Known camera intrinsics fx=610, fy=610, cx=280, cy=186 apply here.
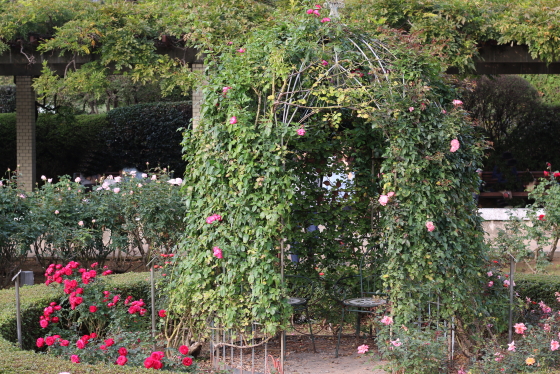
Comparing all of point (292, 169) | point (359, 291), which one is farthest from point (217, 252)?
point (359, 291)

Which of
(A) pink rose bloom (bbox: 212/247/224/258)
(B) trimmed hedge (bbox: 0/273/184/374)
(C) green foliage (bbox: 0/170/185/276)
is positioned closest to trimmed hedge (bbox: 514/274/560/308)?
(A) pink rose bloom (bbox: 212/247/224/258)

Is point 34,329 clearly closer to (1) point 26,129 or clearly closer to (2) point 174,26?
(2) point 174,26

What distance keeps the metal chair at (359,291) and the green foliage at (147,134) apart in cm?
1050

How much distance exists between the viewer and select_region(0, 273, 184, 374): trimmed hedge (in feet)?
10.7

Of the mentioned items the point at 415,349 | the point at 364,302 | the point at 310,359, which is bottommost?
the point at 310,359

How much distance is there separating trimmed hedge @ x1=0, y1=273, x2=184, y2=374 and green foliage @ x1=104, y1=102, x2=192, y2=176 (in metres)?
9.99

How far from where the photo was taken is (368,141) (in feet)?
17.0

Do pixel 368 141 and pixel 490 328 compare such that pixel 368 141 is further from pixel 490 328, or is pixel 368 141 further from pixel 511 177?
pixel 511 177

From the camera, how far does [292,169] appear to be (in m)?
4.03

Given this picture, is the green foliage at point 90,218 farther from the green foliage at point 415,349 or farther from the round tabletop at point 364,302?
the green foliage at point 415,349

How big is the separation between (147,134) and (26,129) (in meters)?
4.57

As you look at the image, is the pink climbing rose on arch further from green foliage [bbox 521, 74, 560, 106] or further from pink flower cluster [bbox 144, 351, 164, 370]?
green foliage [bbox 521, 74, 560, 106]

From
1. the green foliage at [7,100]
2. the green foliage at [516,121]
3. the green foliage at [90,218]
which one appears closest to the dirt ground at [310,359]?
the green foliage at [90,218]

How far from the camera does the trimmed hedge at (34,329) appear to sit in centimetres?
325
